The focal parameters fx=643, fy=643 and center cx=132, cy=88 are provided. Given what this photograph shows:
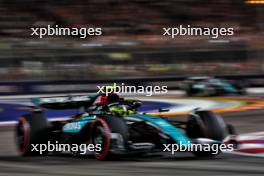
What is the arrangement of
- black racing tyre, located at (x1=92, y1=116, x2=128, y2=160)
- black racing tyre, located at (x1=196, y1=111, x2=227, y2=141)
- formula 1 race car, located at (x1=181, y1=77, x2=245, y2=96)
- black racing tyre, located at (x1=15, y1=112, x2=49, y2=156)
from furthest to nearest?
formula 1 race car, located at (x1=181, y1=77, x2=245, y2=96)
black racing tyre, located at (x1=15, y1=112, x2=49, y2=156)
black racing tyre, located at (x1=196, y1=111, x2=227, y2=141)
black racing tyre, located at (x1=92, y1=116, x2=128, y2=160)

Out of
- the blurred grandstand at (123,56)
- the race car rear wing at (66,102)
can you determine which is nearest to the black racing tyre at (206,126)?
the race car rear wing at (66,102)

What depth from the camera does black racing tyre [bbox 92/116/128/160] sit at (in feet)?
23.2

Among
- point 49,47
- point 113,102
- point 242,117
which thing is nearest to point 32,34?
point 49,47

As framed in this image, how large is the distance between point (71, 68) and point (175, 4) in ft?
36.7

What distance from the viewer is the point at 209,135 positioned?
745 centimetres

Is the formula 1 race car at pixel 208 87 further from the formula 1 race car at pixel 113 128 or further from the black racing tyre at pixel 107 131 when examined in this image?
the black racing tyre at pixel 107 131

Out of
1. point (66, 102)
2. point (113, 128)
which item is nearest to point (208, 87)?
point (66, 102)

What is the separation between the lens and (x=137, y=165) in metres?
6.84

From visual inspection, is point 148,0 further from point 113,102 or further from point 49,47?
point 113,102

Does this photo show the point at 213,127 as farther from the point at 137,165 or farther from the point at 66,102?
the point at 66,102

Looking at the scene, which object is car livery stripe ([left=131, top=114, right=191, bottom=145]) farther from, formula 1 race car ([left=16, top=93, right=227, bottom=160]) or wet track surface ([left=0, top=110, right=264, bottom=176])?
wet track surface ([left=0, top=110, right=264, bottom=176])

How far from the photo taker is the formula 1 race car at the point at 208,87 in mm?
18172

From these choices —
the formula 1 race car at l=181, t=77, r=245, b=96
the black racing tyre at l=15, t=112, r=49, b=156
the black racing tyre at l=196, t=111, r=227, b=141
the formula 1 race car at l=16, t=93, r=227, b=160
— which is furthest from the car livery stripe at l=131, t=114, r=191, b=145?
the formula 1 race car at l=181, t=77, r=245, b=96

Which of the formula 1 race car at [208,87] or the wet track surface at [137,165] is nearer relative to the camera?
the wet track surface at [137,165]
